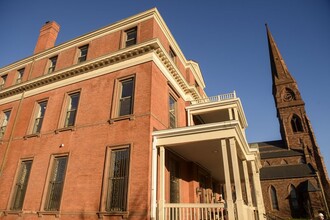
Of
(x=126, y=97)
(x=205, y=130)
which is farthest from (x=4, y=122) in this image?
(x=205, y=130)

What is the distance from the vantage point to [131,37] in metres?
13.8

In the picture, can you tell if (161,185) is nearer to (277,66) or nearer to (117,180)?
(117,180)

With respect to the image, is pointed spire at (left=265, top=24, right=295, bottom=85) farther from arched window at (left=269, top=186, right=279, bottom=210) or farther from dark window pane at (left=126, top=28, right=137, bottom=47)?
dark window pane at (left=126, top=28, right=137, bottom=47)

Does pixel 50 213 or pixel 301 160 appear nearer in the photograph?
pixel 50 213

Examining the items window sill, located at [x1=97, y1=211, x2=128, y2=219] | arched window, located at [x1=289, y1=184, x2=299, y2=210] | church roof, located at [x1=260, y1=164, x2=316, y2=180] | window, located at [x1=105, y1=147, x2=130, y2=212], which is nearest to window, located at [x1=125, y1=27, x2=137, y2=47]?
window, located at [x1=105, y1=147, x2=130, y2=212]

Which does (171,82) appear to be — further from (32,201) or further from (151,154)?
(32,201)

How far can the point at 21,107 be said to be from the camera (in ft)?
51.4

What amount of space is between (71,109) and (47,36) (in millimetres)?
9686

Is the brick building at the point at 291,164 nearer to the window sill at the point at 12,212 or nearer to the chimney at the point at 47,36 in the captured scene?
the window sill at the point at 12,212

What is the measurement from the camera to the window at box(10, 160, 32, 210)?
12.1m

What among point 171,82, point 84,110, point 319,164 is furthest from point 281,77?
point 84,110

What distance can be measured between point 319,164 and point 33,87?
54164mm

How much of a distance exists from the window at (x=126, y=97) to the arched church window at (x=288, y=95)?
56.6 metres

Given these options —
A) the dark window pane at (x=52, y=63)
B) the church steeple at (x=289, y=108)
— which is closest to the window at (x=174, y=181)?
the dark window pane at (x=52, y=63)
